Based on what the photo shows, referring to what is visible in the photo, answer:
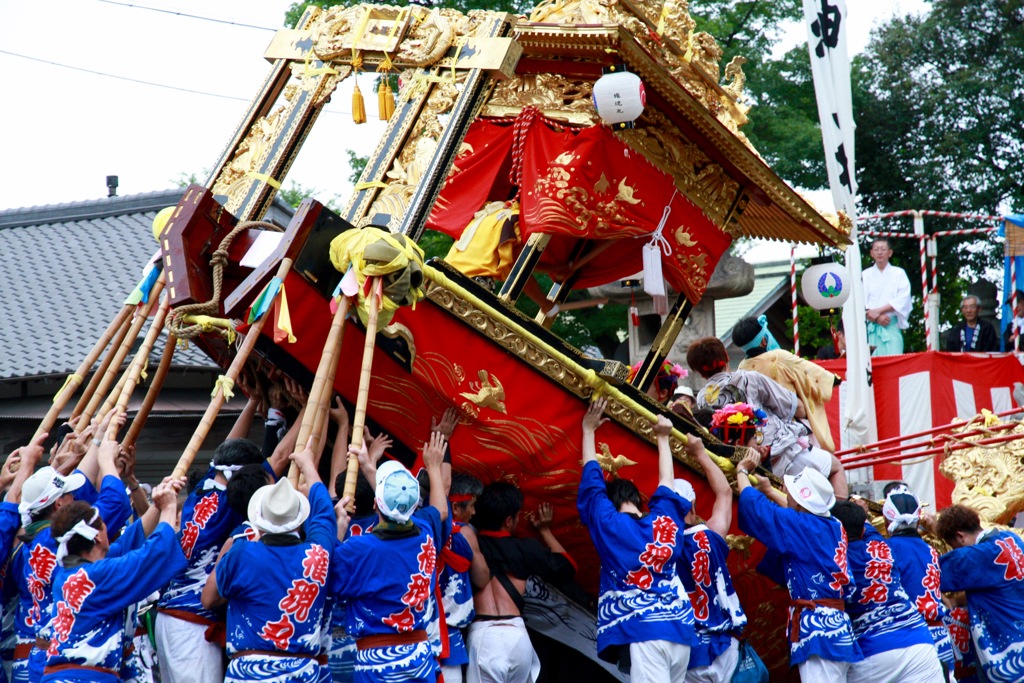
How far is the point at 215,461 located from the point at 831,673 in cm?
328

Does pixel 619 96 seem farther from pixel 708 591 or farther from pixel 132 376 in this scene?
pixel 132 376

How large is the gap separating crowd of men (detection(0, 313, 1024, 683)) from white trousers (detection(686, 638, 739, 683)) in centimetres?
1

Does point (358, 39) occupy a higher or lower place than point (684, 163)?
lower

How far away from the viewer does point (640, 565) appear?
18.3 ft

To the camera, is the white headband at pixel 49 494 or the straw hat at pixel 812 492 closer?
the white headband at pixel 49 494

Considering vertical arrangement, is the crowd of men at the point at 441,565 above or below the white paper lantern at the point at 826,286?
below

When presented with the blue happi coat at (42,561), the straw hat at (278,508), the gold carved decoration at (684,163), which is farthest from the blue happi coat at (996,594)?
the blue happi coat at (42,561)

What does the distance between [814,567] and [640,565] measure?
99cm

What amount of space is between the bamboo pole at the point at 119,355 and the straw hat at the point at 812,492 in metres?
3.32

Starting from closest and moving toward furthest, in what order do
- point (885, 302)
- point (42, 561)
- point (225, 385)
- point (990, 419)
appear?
point (225, 385), point (42, 561), point (990, 419), point (885, 302)

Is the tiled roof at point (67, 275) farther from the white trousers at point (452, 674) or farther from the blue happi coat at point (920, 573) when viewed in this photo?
the blue happi coat at point (920, 573)

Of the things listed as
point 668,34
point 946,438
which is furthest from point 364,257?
point 946,438

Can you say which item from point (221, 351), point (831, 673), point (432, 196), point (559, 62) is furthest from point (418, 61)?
point (831, 673)

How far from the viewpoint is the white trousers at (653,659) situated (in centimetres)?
561
